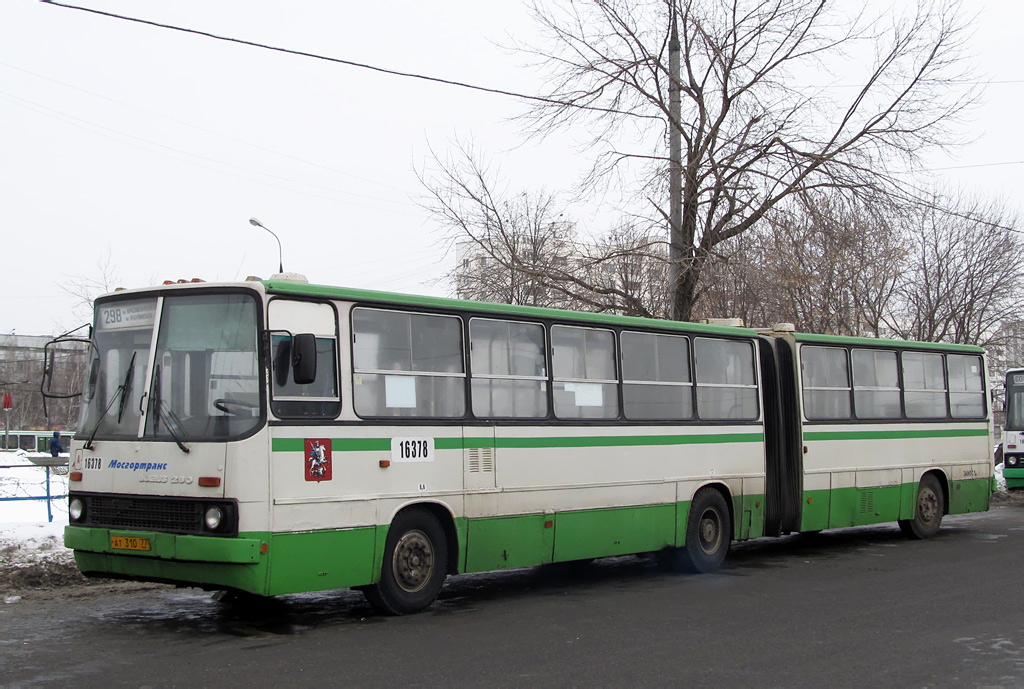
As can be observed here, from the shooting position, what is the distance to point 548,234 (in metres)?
26.2

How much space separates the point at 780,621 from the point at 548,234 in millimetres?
17158

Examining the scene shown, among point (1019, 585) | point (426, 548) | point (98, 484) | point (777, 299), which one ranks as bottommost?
point (1019, 585)

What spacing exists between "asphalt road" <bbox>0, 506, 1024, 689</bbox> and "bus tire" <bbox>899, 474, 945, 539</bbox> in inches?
147

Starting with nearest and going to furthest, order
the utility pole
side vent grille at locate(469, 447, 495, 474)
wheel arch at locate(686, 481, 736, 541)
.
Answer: side vent grille at locate(469, 447, 495, 474), wheel arch at locate(686, 481, 736, 541), the utility pole

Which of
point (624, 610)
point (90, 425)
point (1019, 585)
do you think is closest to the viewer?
point (90, 425)

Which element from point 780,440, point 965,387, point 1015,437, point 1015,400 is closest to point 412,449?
point 780,440

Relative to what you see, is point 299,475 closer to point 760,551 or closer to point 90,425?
point 90,425

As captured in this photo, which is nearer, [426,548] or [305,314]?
[305,314]

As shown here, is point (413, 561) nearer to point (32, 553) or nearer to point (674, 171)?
point (32, 553)

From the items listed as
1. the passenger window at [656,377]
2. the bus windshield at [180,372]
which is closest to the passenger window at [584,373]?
the passenger window at [656,377]

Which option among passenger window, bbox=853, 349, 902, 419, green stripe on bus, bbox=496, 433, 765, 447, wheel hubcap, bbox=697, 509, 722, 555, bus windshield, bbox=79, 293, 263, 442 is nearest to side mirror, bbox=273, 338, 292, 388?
bus windshield, bbox=79, 293, 263, 442

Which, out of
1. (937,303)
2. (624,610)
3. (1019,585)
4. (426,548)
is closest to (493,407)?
(426,548)

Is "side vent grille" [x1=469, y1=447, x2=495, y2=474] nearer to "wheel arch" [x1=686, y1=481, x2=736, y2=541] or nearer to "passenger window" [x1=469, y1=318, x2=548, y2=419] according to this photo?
"passenger window" [x1=469, y1=318, x2=548, y2=419]

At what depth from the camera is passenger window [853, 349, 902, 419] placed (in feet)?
53.5
